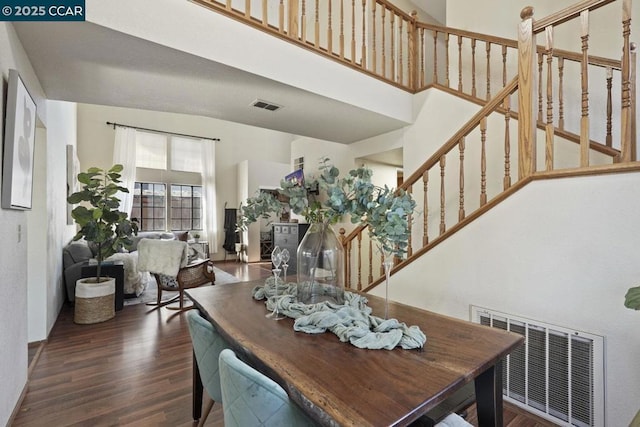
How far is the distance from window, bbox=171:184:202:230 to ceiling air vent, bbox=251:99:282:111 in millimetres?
5689

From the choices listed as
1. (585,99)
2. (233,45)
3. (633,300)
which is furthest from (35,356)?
(585,99)

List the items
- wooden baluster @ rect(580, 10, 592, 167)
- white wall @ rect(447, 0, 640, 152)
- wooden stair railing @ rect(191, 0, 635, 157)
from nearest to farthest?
1. wooden baluster @ rect(580, 10, 592, 167)
2. wooden stair railing @ rect(191, 0, 635, 157)
3. white wall @ rect(447, 0, 640, 152)

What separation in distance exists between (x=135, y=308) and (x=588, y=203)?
4.75 meters

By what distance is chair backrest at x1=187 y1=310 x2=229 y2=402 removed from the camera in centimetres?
132

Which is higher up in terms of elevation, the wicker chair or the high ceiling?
the high ceiling

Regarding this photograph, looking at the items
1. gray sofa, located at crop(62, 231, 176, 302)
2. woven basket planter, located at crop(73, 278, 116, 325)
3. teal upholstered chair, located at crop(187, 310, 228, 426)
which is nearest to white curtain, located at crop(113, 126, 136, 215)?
gray sofa, located at crop(62, 231, 176, 302)

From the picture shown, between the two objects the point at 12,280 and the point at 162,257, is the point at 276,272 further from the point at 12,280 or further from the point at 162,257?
the point at 162,257

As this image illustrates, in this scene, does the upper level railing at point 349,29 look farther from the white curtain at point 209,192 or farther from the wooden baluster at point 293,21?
the white curtain at point 209,192

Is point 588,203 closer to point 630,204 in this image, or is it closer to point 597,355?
point 630,204

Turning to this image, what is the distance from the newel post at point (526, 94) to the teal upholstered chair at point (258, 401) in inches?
75.1

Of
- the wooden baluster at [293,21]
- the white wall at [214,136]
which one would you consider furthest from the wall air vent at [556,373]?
the white wall at [214,136]

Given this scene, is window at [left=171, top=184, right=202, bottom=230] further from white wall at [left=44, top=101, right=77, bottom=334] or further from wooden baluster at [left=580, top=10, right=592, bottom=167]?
wooden baluster at [left=580, top=10, right=592, bottom=167]

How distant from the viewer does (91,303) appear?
339 cm

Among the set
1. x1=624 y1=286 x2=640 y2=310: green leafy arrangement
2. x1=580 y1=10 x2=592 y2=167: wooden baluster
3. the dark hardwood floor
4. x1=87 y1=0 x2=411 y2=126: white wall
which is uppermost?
x1=87 y1=0 x2=411 y2=126: white wall
